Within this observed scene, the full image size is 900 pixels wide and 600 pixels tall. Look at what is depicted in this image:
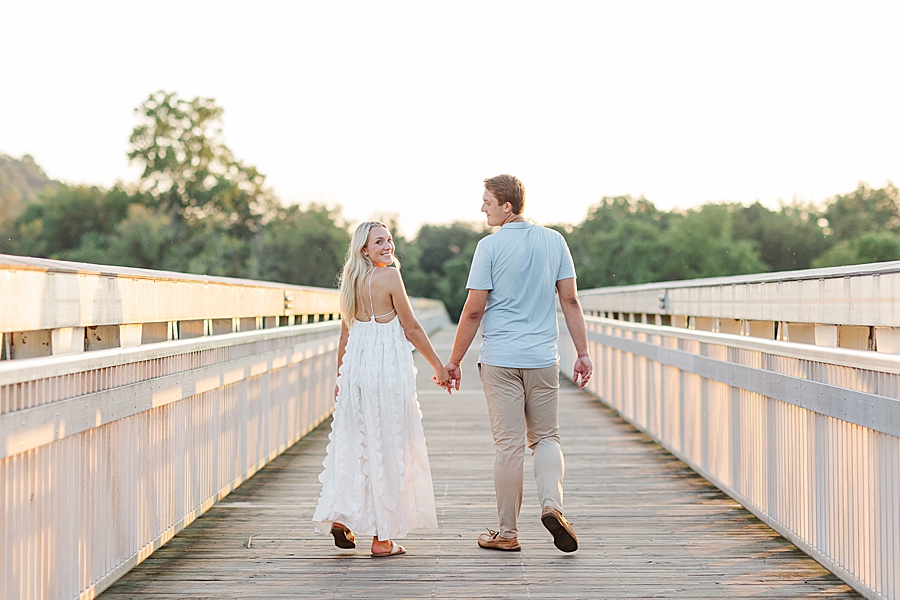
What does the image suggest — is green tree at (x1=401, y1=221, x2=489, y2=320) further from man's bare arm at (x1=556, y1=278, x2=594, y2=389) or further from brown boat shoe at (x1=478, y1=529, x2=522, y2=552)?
brown boat shoe at (x1=478, y1=529, x2=522, y2=552)

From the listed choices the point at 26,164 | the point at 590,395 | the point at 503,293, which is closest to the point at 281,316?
the point at 503,293

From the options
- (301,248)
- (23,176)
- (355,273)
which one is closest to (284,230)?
(301,248)

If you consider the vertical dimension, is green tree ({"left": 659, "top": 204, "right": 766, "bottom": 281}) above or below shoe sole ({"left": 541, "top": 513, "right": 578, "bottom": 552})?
above

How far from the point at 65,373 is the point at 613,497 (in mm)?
3969

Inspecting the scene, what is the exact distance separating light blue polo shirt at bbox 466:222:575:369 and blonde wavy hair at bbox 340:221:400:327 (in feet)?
1.78

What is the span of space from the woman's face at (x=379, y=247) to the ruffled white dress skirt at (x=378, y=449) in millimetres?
312

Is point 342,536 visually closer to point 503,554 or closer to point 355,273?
point 503,554

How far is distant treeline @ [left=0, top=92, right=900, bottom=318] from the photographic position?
82375mm

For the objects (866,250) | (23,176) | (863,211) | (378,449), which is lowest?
(378,449)

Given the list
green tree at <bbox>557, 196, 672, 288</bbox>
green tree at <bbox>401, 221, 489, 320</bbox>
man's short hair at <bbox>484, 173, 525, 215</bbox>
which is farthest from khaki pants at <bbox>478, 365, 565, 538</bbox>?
green tree at <bbox>401, 221, 489, 320</bbox>

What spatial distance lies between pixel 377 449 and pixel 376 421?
0.14m

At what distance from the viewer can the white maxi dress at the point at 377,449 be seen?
17.3ft

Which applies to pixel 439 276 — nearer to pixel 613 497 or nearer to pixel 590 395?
pixel 590 395

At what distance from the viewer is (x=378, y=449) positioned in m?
5.31
